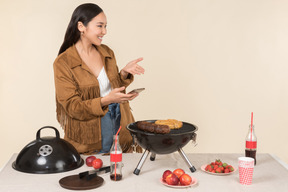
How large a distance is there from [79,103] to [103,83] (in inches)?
14.0

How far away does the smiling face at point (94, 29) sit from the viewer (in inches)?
114

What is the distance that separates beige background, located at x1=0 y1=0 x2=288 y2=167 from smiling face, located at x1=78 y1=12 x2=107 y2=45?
5.26ft

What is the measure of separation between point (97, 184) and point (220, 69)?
9.92 feet

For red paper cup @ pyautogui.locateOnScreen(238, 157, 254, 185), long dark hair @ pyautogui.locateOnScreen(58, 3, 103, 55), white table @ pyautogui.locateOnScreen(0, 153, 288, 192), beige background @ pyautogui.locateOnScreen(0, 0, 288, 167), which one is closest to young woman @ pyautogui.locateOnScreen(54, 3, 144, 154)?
long dark hair @ pyautogui.locateOnScreen(58, 3, 103, 55)

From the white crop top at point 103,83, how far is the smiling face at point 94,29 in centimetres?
25

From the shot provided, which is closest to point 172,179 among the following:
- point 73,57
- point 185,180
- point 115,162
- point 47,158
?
point 185,180

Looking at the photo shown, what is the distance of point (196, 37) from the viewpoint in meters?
4.60

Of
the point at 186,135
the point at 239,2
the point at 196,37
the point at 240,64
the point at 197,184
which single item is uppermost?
the point at 239,2

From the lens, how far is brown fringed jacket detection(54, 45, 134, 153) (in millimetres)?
2729

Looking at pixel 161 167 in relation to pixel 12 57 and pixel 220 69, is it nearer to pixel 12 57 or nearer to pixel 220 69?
pixel 220 69

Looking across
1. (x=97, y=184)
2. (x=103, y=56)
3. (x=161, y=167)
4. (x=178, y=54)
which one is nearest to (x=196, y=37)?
(x=178, y=54)

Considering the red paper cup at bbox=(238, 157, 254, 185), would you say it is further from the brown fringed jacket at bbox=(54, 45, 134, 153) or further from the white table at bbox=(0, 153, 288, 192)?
the brown fringed jacket at bbox=(54, 45, 134, 153)

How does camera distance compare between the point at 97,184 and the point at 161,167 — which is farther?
the point at 161,167

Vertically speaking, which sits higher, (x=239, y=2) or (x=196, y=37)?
(x=239, y=2)
